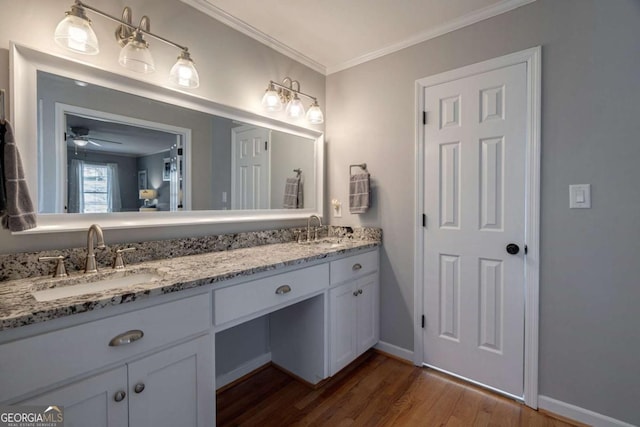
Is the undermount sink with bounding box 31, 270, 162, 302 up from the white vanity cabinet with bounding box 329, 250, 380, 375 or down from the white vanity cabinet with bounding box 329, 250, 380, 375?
up

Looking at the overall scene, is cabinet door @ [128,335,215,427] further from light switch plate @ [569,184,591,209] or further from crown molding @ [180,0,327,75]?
light switch plate @ [569,184,591,209]

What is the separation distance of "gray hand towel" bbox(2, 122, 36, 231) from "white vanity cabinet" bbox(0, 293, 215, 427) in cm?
47

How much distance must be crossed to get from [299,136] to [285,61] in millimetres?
583

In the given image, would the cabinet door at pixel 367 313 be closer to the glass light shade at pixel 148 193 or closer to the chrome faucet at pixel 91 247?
the glass light shade at pixel 148 193

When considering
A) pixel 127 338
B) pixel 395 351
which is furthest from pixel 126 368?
pixel 395 351

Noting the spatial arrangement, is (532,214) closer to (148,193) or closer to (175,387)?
(175,387)

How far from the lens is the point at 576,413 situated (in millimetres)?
1607

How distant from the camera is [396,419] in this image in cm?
165

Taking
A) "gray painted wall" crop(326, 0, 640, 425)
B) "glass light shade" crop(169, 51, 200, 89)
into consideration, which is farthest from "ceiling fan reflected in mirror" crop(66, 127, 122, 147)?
"gray painted wall" crop(326, 0, 640, 425)

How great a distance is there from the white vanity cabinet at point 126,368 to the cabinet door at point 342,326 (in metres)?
0.84

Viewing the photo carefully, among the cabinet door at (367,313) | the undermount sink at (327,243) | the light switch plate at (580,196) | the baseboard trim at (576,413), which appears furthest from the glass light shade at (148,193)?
the baseboard trim at (576,413)

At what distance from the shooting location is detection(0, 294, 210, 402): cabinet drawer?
803 millimetres

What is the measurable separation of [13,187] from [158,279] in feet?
1.89

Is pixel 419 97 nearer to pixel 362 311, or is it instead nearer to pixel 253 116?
pixel 253 116
